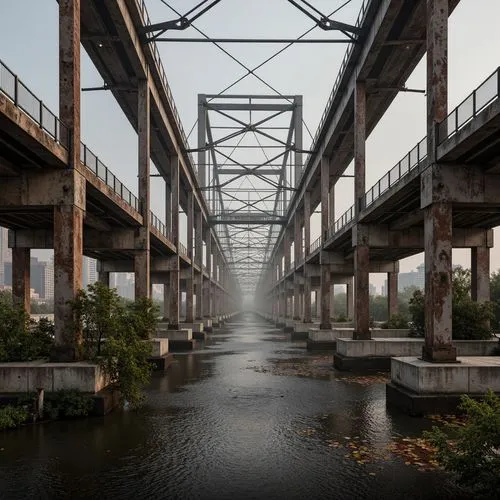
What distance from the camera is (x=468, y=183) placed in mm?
15000

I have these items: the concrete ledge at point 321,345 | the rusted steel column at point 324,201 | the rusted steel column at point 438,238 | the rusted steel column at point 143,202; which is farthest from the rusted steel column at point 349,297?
the rusted steel column at point 438,238

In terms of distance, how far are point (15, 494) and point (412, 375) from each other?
1064 cm

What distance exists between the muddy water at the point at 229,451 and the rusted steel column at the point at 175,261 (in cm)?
1851

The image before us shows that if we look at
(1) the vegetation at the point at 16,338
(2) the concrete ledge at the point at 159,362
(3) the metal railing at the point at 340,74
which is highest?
(3) the metal railing at the point at 340,74

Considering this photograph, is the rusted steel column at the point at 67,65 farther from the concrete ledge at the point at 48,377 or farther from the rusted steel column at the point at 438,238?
the rusted steel column at the point at 438,238

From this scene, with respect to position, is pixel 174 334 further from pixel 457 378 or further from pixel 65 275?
pixel 457 378

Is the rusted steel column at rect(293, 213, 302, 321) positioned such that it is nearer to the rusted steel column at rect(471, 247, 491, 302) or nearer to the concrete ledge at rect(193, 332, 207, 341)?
the concrete ledge at rect(193, 332, 207, 341)

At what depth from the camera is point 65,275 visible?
15.2 metres

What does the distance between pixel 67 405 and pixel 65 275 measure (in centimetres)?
380

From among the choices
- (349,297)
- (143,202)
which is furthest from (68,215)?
(349,297)

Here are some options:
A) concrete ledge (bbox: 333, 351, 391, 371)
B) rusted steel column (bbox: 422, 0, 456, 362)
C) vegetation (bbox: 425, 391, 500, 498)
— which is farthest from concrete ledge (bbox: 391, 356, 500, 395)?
concrete ledge (bbox: 333, 351, 391, 371)

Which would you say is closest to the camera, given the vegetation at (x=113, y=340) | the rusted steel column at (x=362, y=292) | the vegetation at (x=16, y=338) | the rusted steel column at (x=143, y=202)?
the vegetation at (x=113, y=340)

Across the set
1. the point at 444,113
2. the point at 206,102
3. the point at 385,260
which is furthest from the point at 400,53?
the point at 206,102

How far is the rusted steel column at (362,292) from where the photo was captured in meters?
24.5
